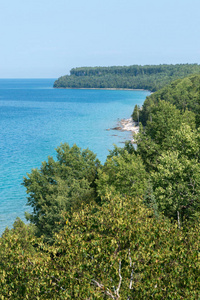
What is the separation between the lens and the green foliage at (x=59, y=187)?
34.9 metres

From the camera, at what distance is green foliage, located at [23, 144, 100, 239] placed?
34938mm

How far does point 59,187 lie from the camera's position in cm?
3772

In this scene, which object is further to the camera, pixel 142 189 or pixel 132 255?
pixel 142 189

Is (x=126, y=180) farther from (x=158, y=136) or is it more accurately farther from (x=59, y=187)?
(x=158, y=136)

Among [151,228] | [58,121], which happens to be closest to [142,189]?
[151,228]

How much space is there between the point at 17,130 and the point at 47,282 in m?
111

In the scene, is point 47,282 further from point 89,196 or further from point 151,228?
point 89,196

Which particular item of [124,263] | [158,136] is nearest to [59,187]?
[158,136]

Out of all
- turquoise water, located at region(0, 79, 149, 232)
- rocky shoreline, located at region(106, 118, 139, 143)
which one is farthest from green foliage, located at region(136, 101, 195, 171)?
rocky shoreline, located at region(106, 118, 139, 143)

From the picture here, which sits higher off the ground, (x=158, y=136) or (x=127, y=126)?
(x=158, y=136)

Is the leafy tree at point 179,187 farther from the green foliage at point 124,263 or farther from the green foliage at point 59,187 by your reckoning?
the green foliage at point 124,263

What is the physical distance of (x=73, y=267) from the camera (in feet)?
33.4

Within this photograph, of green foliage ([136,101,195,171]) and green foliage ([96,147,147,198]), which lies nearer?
green foliage ([96,147,147,198])

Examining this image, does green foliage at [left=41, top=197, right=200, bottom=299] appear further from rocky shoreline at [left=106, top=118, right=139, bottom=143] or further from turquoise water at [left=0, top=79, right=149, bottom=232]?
rocky shoreline at [left=106, top=118, right=139, bottom=143]
